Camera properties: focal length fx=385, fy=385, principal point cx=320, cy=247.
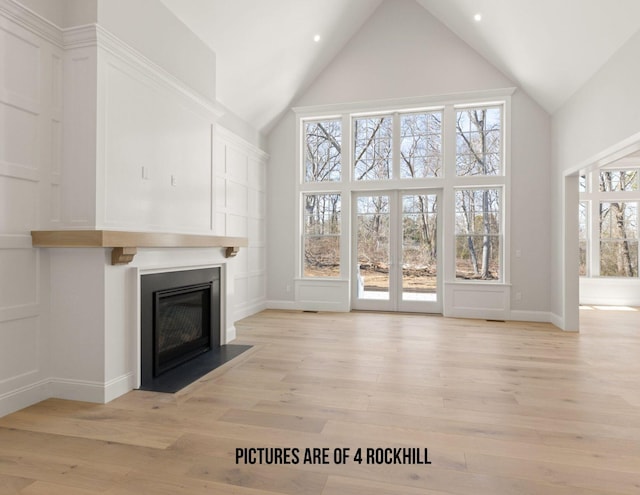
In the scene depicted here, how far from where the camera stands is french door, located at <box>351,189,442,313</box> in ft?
21.6

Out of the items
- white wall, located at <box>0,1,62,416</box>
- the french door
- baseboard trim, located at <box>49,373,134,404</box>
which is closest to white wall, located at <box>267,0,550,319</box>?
the french door

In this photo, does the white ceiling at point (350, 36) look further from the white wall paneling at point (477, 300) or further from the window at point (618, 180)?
the window at point (618, 180)

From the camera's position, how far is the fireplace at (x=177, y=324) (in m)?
3.23

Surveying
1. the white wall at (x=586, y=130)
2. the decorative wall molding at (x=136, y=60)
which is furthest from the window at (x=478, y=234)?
the decorative wall molding at (x=136, y=60)

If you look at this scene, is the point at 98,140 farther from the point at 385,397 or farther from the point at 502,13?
the point at 502,13

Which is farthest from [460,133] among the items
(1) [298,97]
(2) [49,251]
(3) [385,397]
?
(2) [49,251]

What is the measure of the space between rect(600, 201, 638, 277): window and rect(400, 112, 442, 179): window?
425cm

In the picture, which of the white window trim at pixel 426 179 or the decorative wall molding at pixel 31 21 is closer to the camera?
the decorative wall molding at pixel 31 21

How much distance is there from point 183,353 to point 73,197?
1.76m

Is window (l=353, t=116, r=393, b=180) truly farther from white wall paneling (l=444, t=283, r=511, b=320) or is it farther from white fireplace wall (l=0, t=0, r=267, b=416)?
white fireplace wall (l=0, t=0, r=267, b=416)

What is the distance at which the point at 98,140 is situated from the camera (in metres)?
2.87

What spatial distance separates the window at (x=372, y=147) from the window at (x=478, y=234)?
1.36m

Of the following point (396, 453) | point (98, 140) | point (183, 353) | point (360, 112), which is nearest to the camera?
point (396, 453)

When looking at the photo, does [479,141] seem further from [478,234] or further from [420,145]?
[478,234]
